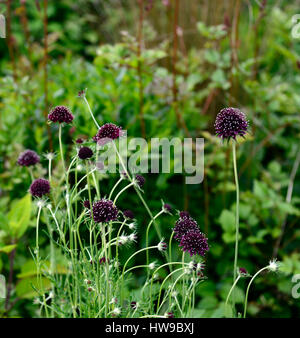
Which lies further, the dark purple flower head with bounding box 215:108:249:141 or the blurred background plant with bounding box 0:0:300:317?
the blurred background plant with bounding box 0:0:300:317

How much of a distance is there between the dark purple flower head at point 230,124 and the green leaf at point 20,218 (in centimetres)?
58

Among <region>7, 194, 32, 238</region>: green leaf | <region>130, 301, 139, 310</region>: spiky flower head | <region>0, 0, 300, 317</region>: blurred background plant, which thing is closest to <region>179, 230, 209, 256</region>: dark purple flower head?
<region>130, 301, 139, 310</region>: spiky flower head

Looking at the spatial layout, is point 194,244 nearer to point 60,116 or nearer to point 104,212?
point 104,212

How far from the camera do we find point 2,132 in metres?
1.23

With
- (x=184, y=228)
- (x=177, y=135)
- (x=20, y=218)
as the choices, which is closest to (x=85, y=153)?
(x=184, y=228)

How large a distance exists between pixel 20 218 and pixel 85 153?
458 millimetres

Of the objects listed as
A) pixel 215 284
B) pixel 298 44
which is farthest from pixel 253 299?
pixel 298 44

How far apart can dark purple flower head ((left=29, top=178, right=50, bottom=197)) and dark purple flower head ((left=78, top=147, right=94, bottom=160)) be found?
10 cm

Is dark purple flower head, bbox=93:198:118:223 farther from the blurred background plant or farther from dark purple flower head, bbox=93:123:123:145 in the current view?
the blurred background plant

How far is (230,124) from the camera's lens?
1.79 ft

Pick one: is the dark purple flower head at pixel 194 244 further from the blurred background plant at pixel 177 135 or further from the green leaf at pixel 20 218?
the green leaf at pixel 20 218

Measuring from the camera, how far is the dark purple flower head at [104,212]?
57cm

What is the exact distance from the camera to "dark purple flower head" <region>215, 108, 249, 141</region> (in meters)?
0.54
